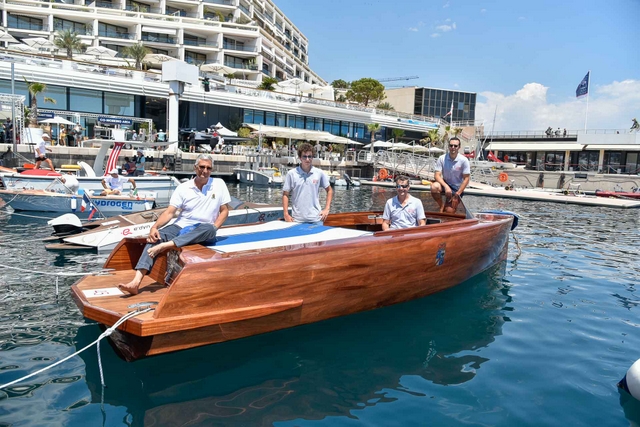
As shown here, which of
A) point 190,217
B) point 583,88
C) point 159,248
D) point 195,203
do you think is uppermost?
point 583,88

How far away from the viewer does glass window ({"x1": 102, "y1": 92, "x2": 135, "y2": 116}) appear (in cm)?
3784

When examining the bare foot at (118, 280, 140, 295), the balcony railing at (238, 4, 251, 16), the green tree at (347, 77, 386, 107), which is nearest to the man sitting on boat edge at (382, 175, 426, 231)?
the bare foot at (118, 280, 140, 295)

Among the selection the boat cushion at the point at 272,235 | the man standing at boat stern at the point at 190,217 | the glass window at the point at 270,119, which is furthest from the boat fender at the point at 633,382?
the glass window at the point at 270,119

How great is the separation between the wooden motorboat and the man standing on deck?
5.88 ft

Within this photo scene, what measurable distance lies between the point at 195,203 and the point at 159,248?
0.69 metres

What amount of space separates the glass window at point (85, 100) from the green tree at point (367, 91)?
34331 millimetres

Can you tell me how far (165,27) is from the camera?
59938mm

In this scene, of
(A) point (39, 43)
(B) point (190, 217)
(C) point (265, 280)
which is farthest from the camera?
(A) point (39, 43)

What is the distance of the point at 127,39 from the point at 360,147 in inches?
1249

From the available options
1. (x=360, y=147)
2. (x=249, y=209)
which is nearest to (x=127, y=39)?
(x=360, y=147)

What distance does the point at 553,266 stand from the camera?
9.21 m

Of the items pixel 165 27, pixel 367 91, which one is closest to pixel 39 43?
pixel 165 27

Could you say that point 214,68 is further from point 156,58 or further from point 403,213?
point 403,213

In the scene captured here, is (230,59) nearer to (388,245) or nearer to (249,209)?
(249,209)
